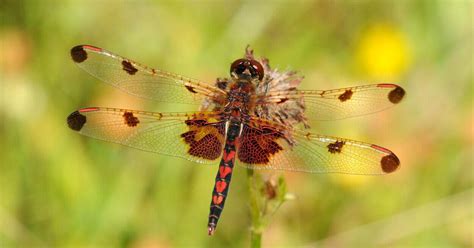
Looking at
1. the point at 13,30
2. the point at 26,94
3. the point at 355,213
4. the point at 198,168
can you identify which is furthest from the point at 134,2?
the point at 355,213

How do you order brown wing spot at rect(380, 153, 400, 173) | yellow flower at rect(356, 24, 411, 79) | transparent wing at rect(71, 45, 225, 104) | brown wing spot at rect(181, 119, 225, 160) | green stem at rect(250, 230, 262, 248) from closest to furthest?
1. green stem at rect(250, 230, 262, 248)
2. brown wing spot at rect(380, 153, 400, 173)
3. brown wing spot at rect(181, 119, 225, 160)
4. transparent wing at rect(71, 45, 225, 104)
5. yellow flower at rect(356, 24, 411, 79)

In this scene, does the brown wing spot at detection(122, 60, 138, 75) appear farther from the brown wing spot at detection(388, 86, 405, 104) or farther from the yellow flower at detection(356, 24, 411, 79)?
the yellow flower at detection(356, 24, 411, 79)

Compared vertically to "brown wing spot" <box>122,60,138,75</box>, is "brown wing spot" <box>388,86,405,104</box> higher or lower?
lower

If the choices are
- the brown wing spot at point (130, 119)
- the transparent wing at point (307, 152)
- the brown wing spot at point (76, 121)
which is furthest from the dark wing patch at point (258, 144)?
the brown wing spot at point (76, 121)

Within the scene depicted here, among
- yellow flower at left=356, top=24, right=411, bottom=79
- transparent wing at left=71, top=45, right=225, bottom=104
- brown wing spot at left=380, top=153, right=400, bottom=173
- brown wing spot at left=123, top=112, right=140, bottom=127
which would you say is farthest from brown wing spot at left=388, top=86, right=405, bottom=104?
yellow flower at left=356, top=24, right=411, bottom=79

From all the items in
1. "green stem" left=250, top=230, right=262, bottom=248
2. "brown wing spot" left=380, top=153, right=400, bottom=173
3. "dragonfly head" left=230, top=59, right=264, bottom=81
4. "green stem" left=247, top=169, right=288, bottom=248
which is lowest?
"green stem" left=250, top=230, right=262, bottom=248

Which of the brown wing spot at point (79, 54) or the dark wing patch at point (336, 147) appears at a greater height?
the brown wing spot at point (79, 54)

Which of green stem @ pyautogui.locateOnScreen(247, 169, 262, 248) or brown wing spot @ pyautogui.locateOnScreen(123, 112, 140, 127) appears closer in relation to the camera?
green stem @ pyautogui.locateOnScreen(247, 169, 262, 248)

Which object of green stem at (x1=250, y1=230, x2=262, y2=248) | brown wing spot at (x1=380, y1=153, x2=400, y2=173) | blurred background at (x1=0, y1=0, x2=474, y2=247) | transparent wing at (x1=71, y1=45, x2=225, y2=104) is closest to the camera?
green stem at (x1=250, y1=230, x2=262, y2=248)

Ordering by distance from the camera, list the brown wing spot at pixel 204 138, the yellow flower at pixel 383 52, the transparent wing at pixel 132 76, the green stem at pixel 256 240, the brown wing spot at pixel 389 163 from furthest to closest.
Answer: the yellow flower at pixel 383 52 < the transparent wing at pixel 132 76 < the brown wing spot at pixel 204 138 < the brown wing spot at pixel 389 163 < the green stem at pixel 256 240

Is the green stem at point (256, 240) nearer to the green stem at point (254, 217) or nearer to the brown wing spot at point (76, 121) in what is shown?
the green stem at point (254, 217)
